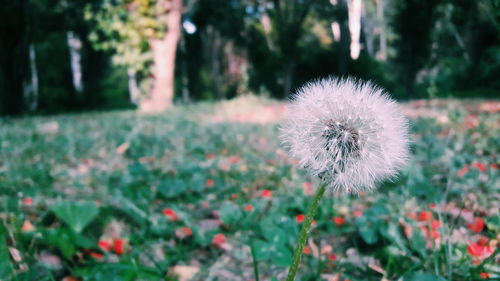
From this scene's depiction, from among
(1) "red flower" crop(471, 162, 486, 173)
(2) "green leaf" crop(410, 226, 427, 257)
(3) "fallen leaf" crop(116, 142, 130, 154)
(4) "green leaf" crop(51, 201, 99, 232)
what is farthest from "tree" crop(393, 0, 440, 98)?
(4) "green leaf" crop(51, 201, 99, 232)

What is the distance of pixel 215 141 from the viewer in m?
4.71

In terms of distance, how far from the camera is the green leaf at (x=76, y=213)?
160 centimetres

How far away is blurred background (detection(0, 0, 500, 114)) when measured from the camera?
11.5 m

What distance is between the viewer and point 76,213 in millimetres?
1633

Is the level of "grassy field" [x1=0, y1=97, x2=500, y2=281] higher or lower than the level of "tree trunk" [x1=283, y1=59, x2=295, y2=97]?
lower

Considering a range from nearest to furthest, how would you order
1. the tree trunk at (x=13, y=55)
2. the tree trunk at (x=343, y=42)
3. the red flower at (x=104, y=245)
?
the red flower at (x=104, y=245), the tree trunk at (x=13, y=55), the tree trunk at (x=343, y=42)

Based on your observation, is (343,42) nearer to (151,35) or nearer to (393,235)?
(151,35)

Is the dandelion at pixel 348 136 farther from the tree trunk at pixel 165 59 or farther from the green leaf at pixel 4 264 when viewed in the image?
the tree trunk at pixel 165 59

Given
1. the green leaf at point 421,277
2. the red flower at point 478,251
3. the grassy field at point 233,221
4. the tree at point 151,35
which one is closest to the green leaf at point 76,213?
the grassy field at point 233,221

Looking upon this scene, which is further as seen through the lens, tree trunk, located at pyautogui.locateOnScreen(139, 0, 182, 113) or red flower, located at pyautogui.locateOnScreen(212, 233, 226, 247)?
tree trunk, located at pyautogui.locateOnScreen(139, 0, 182, 113)

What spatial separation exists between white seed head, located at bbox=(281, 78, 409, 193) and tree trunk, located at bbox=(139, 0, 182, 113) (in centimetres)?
1123

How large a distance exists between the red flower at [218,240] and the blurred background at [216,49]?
141 cm

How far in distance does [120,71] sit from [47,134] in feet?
88.3

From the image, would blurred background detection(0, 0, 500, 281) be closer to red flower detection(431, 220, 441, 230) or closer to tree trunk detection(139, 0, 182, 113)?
red flower detection(431, 220, 441, 230)
